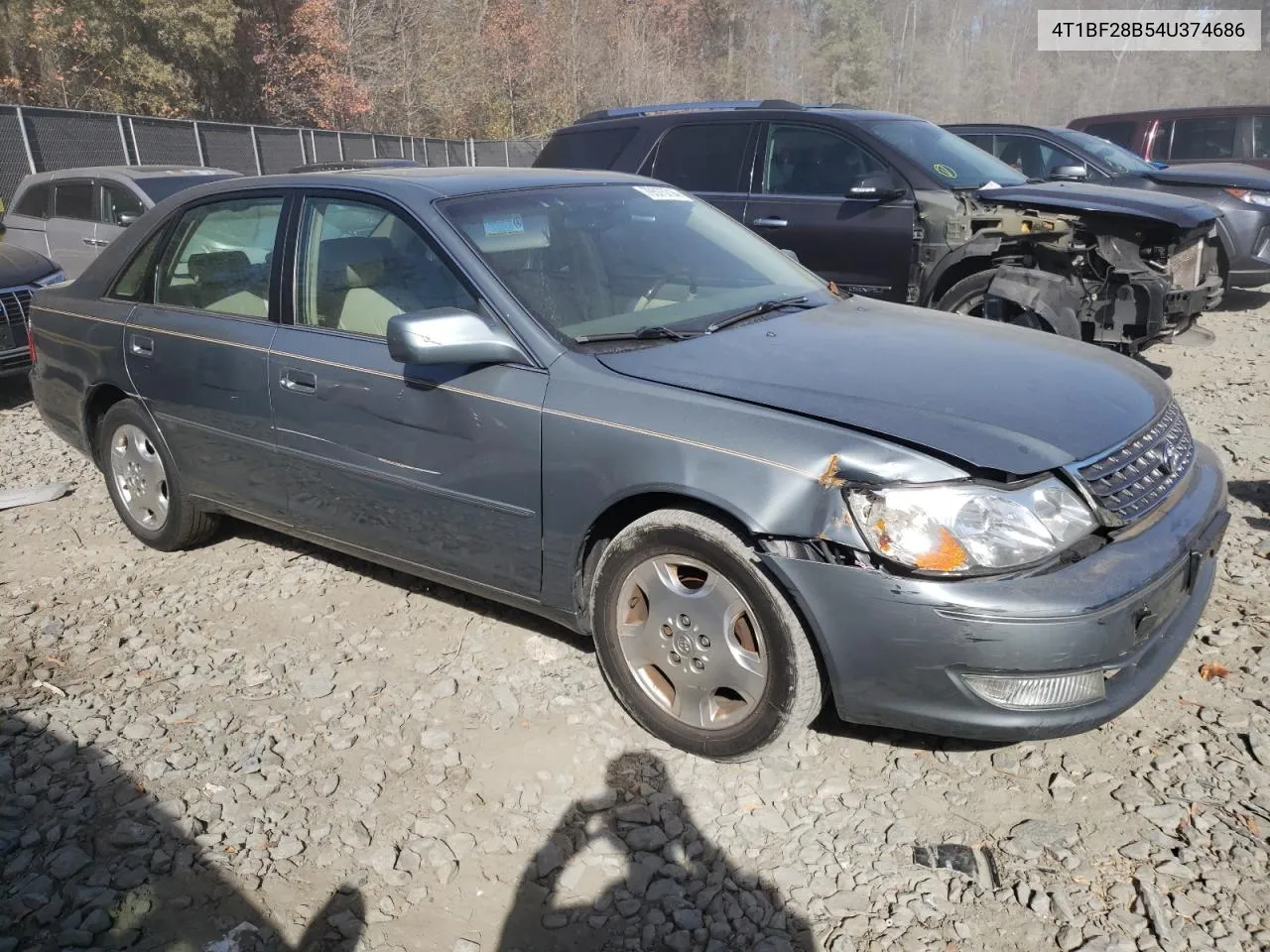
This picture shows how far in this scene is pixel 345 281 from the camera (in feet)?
12.3

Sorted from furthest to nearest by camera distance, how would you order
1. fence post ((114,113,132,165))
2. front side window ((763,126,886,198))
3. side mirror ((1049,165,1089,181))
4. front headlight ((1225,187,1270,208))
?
1. fence post ((114,113,132,165))
2. front headlight ((1225,187,1270,208))
3. side mirror ((1049,165,1089,181))
4. front side window ((763,126,886,198))

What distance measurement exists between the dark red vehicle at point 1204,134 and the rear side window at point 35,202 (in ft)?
40.2

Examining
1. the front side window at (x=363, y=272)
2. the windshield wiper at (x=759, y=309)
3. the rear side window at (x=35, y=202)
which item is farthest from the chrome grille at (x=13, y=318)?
the windshield wiper at (x=759, y=309)

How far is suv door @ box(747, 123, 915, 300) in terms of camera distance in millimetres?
6840

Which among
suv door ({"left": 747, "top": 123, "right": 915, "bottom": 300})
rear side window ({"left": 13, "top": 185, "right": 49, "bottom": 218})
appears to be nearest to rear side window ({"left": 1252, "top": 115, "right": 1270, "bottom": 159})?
suv door ({"left": 747, "top": 123, "right": 915, "bottom": 300})

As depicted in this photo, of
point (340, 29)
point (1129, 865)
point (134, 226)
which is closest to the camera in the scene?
point (1129, 865)

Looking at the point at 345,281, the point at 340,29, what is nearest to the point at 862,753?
A: the point at 345,281

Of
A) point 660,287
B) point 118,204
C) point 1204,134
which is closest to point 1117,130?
point 1204,134

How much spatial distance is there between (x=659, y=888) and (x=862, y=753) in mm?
818

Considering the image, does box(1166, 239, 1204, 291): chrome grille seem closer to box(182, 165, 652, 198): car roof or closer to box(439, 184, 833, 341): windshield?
box(439, 184, 833, 341): windshield

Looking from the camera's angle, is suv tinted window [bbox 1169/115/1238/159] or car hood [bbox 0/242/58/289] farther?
suv tinted window [bbox 1169/115/1238/159]

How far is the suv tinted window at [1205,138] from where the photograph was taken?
13391 mm

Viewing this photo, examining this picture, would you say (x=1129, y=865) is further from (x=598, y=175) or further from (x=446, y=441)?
(x=598, y=175)

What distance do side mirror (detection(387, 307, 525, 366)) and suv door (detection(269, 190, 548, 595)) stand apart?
0.28 ft
